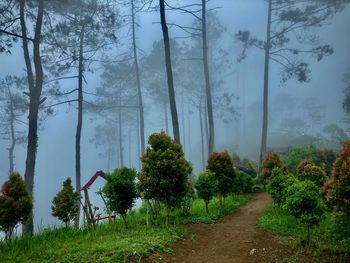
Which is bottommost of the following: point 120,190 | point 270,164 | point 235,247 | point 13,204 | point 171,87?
point 235,247

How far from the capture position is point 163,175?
1033 centimetres

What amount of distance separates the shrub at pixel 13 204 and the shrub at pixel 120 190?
2.22m

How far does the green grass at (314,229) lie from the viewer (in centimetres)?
744

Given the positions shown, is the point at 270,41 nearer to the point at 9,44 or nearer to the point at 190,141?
the point at 9,44

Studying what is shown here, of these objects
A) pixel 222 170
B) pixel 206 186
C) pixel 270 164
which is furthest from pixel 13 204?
pixel 270 164

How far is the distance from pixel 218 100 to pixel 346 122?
539 inches

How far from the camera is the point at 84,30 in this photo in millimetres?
21328

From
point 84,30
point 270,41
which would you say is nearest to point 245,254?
point 84,30

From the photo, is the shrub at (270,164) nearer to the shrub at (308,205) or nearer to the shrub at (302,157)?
the shrub at (302,157)

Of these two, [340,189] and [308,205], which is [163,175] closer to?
[308,205]

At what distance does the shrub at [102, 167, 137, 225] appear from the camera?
10500mm

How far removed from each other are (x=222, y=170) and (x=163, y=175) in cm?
382

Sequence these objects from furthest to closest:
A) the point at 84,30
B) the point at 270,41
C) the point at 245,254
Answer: the point at 270,41, the point at 84,30, the point at 245,254

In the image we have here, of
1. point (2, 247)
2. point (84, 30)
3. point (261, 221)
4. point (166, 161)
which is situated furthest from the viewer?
point (84, 30)
